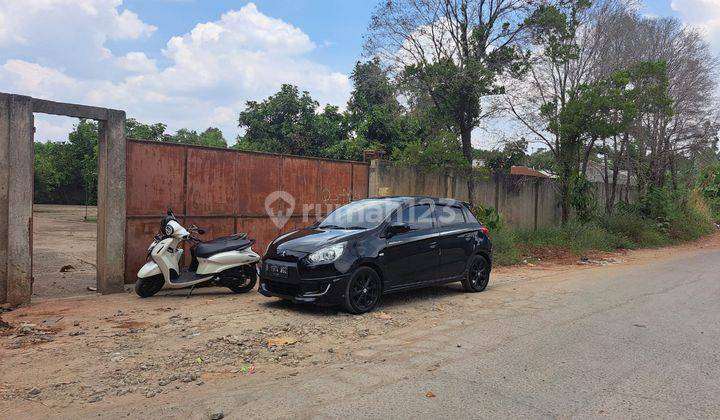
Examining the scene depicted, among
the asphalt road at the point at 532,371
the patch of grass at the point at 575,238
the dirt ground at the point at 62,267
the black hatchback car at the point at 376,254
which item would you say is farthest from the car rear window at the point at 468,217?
the patch of grass at the point at 575,238

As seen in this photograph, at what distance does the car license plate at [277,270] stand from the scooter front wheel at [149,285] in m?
2.09

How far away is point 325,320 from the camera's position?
6.24 meters

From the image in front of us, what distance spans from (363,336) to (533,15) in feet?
38.7

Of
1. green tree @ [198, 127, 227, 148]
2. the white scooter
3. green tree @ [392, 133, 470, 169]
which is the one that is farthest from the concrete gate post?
green tree @ [198, 127, 227, 148]

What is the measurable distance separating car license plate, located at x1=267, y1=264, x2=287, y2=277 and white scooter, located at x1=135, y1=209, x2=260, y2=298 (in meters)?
1.30

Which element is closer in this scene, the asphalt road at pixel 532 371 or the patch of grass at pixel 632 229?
the asphalt road at pixel 532 371

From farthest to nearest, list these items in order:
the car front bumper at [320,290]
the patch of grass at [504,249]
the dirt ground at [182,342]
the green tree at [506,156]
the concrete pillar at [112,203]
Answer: the green tree at [506,156], the patch of grass at [504,249], the concrete pillar at [112,203], the car front bumper at [320,290], the dirt ground at [182,342]

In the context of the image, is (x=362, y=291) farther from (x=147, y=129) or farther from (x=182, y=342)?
(x=147, y=129)

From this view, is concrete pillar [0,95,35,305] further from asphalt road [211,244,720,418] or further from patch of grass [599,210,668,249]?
patch of grass [599,210,668,249]

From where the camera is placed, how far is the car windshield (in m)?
7.28

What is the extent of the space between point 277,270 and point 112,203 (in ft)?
10.7

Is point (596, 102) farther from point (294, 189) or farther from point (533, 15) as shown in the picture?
point (294, 189)

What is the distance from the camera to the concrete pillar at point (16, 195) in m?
6.90

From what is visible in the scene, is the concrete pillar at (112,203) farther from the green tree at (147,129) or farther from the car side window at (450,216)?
the green tree at (147,129)
